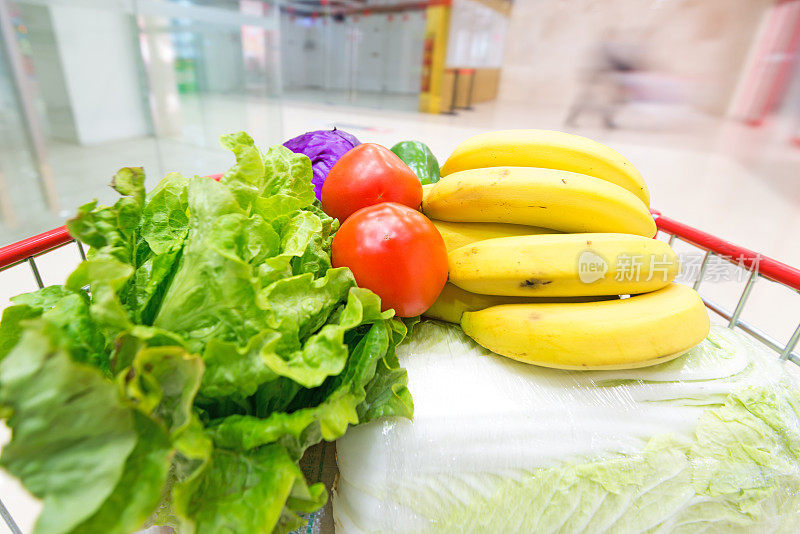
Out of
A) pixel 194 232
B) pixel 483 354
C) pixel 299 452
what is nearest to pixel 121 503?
pixel 299 452

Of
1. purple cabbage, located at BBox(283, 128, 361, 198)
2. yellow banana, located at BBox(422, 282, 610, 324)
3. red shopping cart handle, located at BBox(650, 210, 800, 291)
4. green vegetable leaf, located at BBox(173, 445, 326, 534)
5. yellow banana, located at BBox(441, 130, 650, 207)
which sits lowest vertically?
green vegetable leaf, located at BBox(173, 445, 326, 534)

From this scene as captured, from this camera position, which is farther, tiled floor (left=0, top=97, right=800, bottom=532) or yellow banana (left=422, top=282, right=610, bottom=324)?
tiled floor (left=0, top=97, right=800, bottom=532)

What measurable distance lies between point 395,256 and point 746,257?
76 centimetres

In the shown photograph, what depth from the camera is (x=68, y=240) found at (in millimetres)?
856

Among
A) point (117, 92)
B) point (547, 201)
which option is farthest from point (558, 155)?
point (117, 92)

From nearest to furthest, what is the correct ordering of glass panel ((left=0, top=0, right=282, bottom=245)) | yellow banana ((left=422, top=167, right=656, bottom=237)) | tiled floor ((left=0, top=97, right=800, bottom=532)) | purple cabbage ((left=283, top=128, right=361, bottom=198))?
yellow banana ((left=422, top=167, right=656, bottom=237))
purple cabbage ((left=283, top=128, right=361, bottom=198))
tiled floor ((left=0, top=97, right=800, bottom=532))
glass panel ((left=0, top=0, right=282, bottom=245))

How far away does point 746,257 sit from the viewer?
924 millimetres

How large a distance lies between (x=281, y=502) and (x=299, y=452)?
0.24 ft

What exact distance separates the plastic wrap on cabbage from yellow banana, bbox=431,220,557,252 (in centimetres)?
29

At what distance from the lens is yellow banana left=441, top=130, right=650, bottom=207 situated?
93 centimetres

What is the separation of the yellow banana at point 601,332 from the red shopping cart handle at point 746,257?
24cm

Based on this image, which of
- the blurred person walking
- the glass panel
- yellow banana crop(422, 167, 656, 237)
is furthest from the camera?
the blurred person walking

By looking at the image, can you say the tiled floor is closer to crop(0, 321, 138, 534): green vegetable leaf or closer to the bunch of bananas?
the bunch of bananas

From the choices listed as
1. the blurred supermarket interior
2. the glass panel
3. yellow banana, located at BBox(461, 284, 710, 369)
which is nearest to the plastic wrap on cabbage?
yellow banana, located at BBox(461, 284, 710, 369)
